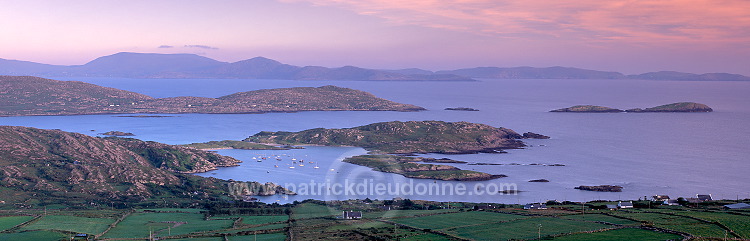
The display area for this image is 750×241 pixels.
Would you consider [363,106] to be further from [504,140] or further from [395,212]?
[395,212]

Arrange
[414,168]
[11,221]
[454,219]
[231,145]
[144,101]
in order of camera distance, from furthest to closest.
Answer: [144,101] → [231,145] → [414,168] → [11,221] → [454,219]

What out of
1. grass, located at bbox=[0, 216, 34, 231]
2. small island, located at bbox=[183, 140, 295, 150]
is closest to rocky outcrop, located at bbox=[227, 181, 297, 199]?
grass, located at bbox=[0, 216, 34, 231]

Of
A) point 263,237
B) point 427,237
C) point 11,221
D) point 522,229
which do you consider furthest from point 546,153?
point 11,221

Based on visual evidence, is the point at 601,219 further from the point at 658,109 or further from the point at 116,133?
the point at 658,109

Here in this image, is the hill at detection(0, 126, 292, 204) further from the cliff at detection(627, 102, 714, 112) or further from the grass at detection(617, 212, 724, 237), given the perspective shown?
A: the cliff at detection(627, 102, 714, 112)

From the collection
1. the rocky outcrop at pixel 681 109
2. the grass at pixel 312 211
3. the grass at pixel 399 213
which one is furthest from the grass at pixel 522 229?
the rocky outcrop at pixel 681 109

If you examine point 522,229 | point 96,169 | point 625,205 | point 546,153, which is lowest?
point 522,229

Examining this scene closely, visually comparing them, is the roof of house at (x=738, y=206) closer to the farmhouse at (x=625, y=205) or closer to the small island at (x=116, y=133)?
the farmhouse at (x=625, y=205)
